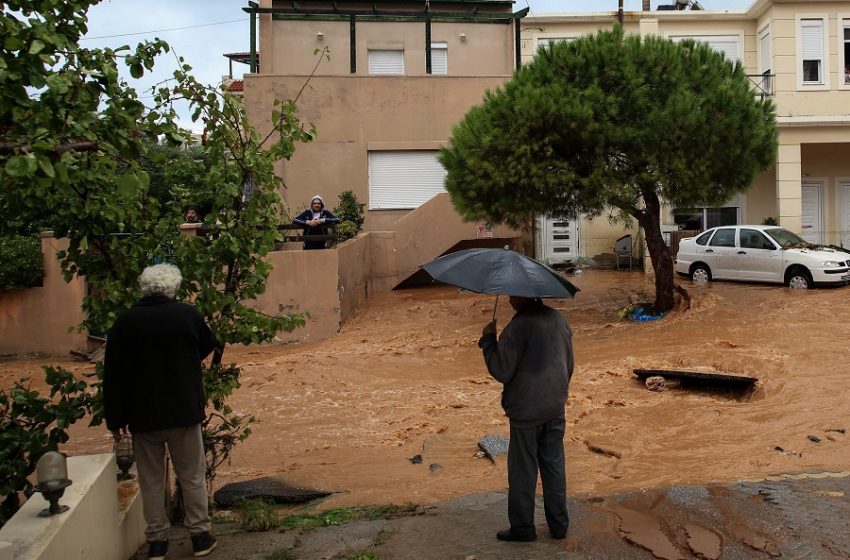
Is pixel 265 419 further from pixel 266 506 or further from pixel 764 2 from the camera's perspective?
pixel 764 2

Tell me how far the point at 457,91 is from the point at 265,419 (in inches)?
507

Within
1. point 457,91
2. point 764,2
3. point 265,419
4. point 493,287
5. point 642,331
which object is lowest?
point 265,419

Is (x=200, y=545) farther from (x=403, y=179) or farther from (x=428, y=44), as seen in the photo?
(x=428, y=44)

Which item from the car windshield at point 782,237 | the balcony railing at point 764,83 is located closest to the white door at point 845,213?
the balcony railing at point 764,83

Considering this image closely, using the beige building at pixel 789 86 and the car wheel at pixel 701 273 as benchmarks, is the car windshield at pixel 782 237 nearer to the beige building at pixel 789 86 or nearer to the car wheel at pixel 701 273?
the car wheel at pixel 701 273

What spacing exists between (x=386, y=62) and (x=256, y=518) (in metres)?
19.3

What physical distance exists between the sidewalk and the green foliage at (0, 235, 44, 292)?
12.7 meters

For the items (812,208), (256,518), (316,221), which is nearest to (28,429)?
(256,518)

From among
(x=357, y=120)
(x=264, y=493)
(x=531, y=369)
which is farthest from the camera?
(x=357, y=120)

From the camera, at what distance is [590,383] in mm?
10492

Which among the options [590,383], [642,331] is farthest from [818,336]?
[590,383]

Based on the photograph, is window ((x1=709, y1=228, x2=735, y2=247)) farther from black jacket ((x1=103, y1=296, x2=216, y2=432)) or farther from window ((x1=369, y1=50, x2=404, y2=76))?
black jacket ((x1=103, y1=296, x2=216, y2=432))

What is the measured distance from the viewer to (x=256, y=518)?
17.7ft

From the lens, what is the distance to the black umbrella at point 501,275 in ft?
15.4
